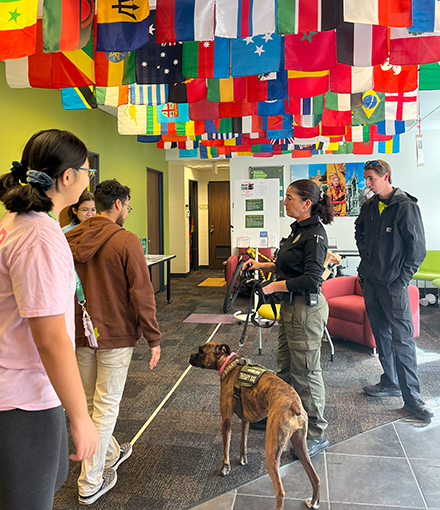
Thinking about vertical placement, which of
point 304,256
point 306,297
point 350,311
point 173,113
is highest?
point 173,113

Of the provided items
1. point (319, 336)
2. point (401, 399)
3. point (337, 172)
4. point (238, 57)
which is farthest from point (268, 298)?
point (337, 172)

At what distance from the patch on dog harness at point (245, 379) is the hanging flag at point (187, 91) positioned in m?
2.64

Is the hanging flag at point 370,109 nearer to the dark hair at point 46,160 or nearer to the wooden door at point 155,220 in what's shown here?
the dark hair at point 46,160

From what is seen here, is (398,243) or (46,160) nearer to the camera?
(46,160)

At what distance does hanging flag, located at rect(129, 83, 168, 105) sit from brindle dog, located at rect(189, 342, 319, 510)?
2.66 meters

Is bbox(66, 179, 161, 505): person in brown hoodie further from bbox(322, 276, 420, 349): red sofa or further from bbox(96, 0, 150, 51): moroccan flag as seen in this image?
bbox(322, 276, 420, 349): red sofa

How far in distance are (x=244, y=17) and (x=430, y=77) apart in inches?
83.2

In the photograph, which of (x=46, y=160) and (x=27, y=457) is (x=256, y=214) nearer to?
(x=46, y=160)

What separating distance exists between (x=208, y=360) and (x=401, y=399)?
5.96 feet

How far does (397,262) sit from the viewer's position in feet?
9.93

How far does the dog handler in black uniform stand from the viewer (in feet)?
7.72

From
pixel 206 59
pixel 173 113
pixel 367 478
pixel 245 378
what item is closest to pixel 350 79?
pixel 206 59

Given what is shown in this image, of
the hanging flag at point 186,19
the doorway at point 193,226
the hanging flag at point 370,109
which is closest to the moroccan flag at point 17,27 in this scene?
the hanging flag at point 186,19

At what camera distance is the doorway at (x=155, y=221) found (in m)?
8.16
